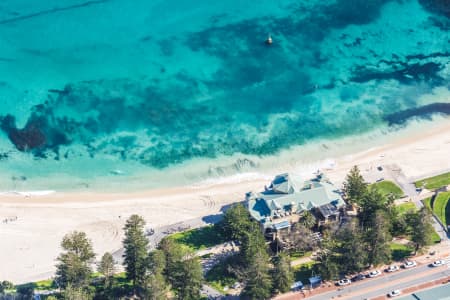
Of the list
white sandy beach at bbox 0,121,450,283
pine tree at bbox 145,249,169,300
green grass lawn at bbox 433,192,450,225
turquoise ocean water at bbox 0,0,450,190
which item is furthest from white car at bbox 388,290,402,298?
turquoise ocean water at bbox 0,0,450,190

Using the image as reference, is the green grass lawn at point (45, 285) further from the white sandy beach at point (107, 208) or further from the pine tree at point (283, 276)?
the pine tree at point (283, 276)

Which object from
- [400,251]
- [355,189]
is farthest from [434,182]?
[400,251]

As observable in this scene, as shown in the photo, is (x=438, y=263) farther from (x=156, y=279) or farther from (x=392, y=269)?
(x=156, y=279)

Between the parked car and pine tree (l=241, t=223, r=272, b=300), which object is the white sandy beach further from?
the parked car

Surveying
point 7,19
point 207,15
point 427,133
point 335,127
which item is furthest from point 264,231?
point 7,19

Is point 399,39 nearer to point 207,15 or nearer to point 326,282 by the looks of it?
point 207,15

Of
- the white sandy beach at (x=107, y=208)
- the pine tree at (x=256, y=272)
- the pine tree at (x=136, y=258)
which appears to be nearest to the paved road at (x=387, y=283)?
the pine tree at (x=256, y=272)
